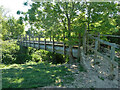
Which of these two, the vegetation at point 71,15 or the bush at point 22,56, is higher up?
the vegetation at point 71,15

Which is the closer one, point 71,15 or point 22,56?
point 71,15

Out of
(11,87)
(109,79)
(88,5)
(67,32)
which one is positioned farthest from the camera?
(67,32)

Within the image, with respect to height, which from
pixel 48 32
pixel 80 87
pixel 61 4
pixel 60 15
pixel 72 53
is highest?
pixel 61 4

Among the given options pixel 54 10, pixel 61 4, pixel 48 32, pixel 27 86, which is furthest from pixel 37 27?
pixel 27 86

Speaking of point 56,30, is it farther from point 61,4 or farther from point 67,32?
point 61,4

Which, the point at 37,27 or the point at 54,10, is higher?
the point at 54,10

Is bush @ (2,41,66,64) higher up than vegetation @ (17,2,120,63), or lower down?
lower down

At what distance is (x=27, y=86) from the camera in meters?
3.45

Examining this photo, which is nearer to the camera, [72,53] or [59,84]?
[59,84]

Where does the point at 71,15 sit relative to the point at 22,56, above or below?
above

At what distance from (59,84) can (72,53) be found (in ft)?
14.1

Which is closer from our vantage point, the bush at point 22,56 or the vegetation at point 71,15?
the vegetation at point 71,15

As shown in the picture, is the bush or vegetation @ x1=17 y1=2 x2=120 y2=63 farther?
the bush

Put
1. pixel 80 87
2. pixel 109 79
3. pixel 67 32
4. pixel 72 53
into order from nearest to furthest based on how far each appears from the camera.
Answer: pixel 80 87 → pixel 109 79 → pixel 67 32 → pixel 72 53
